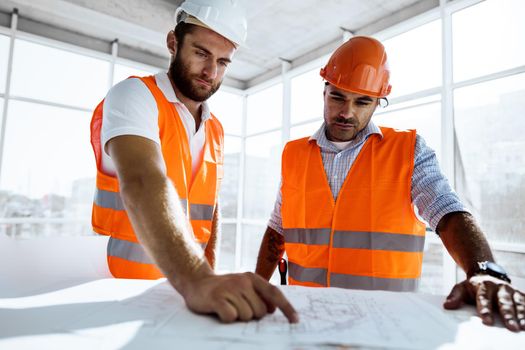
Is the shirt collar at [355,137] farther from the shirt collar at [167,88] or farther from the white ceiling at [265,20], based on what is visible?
the white ceiling at [265,20]

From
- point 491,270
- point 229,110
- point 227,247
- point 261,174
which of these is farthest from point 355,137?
point 227,247

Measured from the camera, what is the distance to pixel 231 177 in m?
8.62

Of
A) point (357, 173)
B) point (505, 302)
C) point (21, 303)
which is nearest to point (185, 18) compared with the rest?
point (357, 173)

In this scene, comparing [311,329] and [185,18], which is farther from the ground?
[185,18]

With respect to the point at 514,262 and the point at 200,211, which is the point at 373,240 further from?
the point at 514,262

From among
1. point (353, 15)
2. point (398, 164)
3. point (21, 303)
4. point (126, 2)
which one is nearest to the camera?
point (21, 303)

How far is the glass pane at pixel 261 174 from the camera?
768 cm

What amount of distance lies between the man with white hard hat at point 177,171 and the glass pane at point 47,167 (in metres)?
5.02

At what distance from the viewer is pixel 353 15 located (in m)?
5.44

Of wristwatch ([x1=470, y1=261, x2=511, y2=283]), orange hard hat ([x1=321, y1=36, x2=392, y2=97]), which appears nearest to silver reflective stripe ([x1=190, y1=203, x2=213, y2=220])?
orange hard hat ([x1=321, y1=36, x2=392, y2=97])

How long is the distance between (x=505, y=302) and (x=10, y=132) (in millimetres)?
6603

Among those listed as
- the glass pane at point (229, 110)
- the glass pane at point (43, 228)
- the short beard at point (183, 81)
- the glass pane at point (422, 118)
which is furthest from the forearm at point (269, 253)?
the glass pane at point (229, 110)

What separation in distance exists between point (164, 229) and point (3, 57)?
6299mm

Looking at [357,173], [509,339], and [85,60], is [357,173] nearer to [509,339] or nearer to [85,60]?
[509,339]
